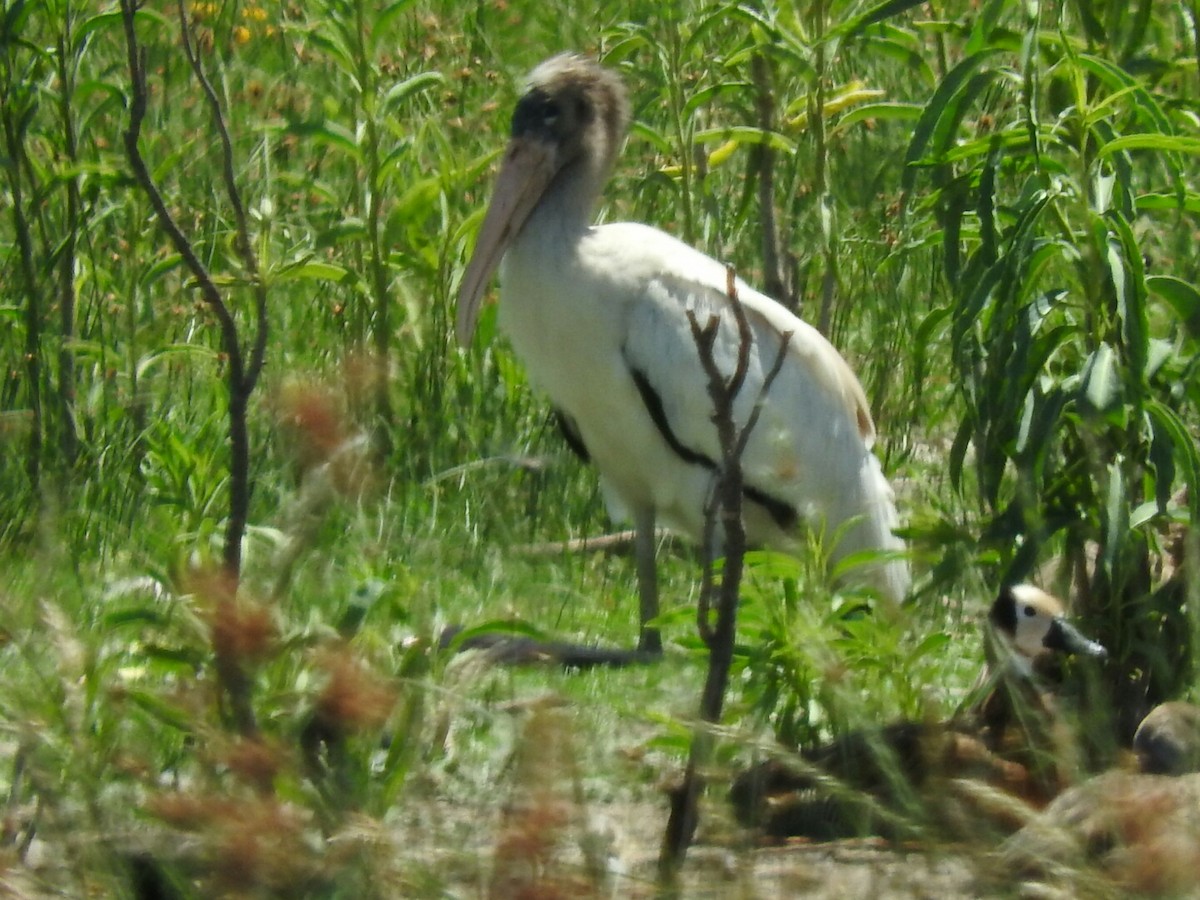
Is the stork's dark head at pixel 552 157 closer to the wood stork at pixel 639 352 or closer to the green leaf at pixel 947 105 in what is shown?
the wood stork at pixel 639 352

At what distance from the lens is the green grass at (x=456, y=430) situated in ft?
9.64

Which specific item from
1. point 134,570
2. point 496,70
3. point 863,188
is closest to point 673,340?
point 134,570

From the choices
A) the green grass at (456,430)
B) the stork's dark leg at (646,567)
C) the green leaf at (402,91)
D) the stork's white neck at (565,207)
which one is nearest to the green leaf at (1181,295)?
the green grass at (456,430)

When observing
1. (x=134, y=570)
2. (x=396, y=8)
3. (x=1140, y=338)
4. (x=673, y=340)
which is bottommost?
(x=134, y=570)

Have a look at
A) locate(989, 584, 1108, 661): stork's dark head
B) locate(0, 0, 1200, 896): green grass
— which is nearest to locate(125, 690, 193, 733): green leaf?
locate(0, 0, 1200, 896): green grass

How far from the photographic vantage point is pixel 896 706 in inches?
174

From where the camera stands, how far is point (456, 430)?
7203mm

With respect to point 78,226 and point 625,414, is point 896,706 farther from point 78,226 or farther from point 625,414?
point 78,226

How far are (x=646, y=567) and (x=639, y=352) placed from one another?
0.66 m

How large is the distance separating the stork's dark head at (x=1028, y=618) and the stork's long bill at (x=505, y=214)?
2.35m

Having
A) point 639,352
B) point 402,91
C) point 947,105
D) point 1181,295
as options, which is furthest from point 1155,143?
point 402,91

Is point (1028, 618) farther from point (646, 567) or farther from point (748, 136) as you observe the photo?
point (748, 136)

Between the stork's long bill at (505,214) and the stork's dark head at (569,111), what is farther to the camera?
the stork's dark head at (569,111)

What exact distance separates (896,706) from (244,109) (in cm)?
594
